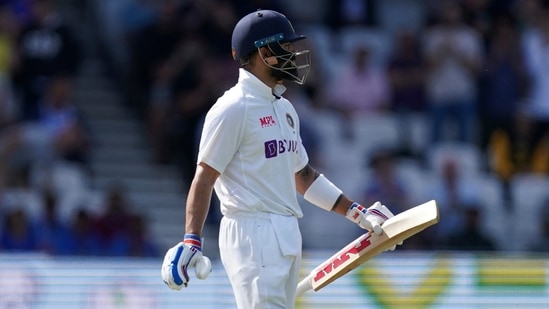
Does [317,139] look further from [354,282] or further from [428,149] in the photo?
[354,282]

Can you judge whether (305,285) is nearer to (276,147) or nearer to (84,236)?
(276,147)

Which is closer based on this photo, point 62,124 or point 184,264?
point 184,264

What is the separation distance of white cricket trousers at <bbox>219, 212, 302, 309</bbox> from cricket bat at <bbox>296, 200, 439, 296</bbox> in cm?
32

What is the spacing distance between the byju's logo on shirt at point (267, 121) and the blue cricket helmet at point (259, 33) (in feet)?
1.01

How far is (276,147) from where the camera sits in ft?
19.3

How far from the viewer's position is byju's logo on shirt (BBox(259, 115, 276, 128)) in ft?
19.2

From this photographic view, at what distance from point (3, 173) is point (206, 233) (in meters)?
1.83

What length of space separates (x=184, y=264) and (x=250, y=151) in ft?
2.02

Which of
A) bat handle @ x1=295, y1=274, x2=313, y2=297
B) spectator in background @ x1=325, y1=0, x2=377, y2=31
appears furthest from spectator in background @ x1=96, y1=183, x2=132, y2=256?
bat handle @ x1=295, y1=274, x2=313, y2=297

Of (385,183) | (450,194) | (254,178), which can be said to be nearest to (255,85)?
(254,178)

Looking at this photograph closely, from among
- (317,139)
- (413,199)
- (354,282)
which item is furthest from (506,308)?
(317,139)

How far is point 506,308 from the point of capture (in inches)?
354

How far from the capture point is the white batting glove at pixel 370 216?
6078 mm

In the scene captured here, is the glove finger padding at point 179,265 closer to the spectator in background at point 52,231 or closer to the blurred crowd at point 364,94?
the spectator in background at point 52,231
